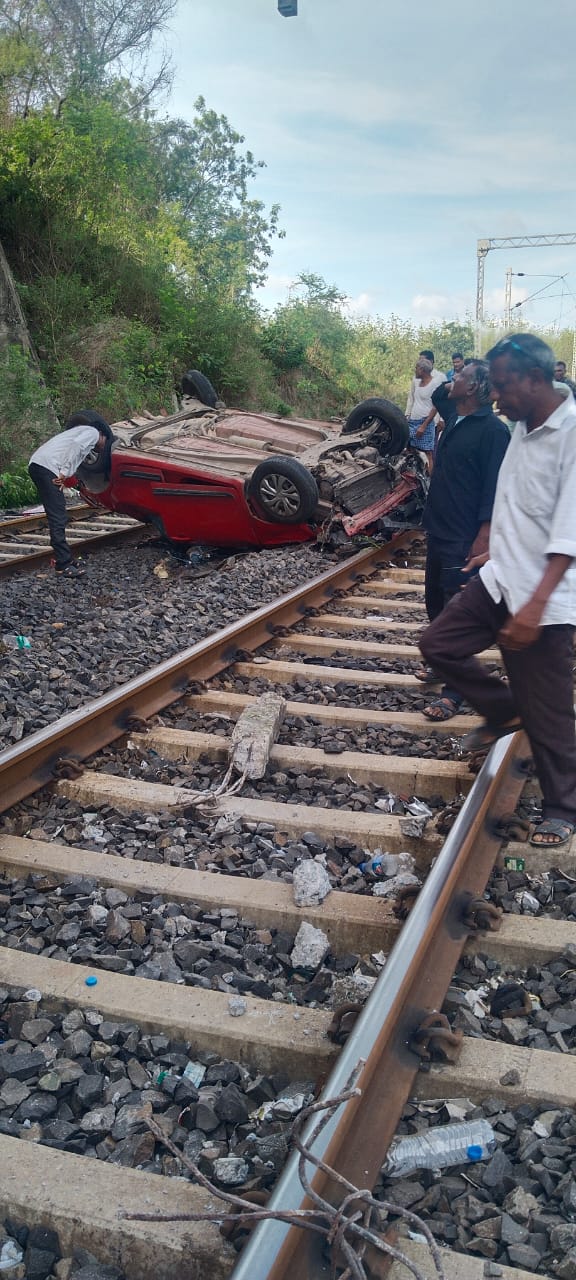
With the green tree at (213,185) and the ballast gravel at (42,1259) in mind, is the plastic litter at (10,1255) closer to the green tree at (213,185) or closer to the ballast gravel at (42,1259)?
the ballast gravel at (42,1259)

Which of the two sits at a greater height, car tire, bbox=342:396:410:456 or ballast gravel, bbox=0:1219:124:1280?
car tire, bbox=342:396:410:456

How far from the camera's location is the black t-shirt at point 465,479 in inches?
183

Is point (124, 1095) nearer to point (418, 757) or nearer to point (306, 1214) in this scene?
point (306, 1214)

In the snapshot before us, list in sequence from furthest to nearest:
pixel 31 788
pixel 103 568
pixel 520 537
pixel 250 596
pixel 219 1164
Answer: pixel 103 568 < pixel 250 596 < pixel 31 788 < pixel 520 537 < pixel 219 1164

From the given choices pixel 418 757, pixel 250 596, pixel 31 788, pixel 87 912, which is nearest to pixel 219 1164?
pixel 87 912

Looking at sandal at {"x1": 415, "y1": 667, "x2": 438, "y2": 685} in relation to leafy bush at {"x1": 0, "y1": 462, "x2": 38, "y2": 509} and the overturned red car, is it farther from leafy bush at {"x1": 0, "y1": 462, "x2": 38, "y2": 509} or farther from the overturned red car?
leafy bush at {"x1": 0, "y1": 462, "x2": 38, "y2": 509}

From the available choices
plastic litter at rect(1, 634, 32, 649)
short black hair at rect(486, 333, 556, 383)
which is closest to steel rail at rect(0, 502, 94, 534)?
plastic litter at rect(1, 634, 32, 649)

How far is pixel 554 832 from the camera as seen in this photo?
3229 mm

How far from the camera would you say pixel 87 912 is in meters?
2.99

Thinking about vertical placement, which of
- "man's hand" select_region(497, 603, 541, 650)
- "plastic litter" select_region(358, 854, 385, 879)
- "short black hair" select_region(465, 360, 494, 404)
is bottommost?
"plastic litter" select_region(358, 854, 385, 879)

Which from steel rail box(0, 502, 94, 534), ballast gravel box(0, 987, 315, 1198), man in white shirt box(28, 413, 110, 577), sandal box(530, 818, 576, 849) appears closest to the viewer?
ballast gravel box(0, 987, 315, 1198)

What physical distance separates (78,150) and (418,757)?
19.1 m

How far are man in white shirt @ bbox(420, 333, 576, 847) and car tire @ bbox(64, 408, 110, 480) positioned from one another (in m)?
6.00

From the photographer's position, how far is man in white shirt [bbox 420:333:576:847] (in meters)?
3.03
